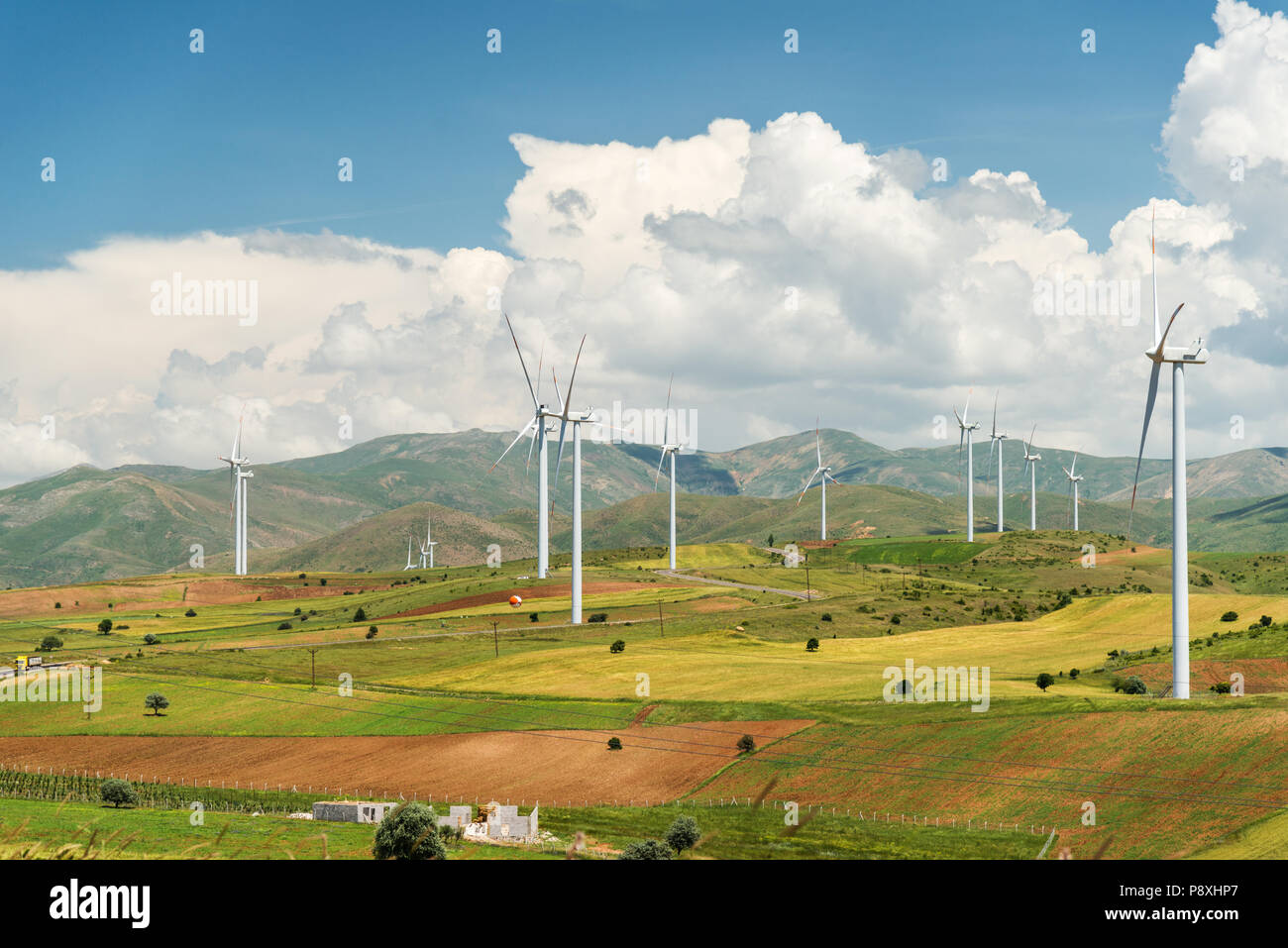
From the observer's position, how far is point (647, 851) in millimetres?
63125

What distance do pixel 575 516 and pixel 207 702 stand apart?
69.4m

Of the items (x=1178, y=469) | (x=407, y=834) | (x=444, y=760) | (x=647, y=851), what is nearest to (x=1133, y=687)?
(x=1178, y=469)

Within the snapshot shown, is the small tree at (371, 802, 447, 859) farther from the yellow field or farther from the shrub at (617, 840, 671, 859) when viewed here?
the yellow field

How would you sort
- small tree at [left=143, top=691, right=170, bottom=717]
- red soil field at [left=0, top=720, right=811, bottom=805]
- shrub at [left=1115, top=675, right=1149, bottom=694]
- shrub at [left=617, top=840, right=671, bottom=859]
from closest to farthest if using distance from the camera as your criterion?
1. shrub at [left=617, top=840, right=671, bottom=859]
2. red soil field at [left=0, top=720, right=811, bottom=805]
3. shrub at [left=1115, top=675, right=1149, bottom=694]
4. small tree at [left=143, top=691, right=170, bottom=717]

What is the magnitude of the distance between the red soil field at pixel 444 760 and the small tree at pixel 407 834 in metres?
24.4

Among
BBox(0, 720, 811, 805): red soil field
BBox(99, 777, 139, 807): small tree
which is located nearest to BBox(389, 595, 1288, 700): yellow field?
BBox(0, 720, 811, 805): red soil field

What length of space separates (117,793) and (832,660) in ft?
313

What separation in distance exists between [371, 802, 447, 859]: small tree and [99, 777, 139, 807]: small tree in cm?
3092

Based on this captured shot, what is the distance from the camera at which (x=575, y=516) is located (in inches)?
7219

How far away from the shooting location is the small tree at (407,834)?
61.8 m

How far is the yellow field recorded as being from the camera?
130 m

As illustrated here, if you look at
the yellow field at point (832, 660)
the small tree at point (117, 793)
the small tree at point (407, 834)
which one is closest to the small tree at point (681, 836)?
the small tree at point (407, 834)
